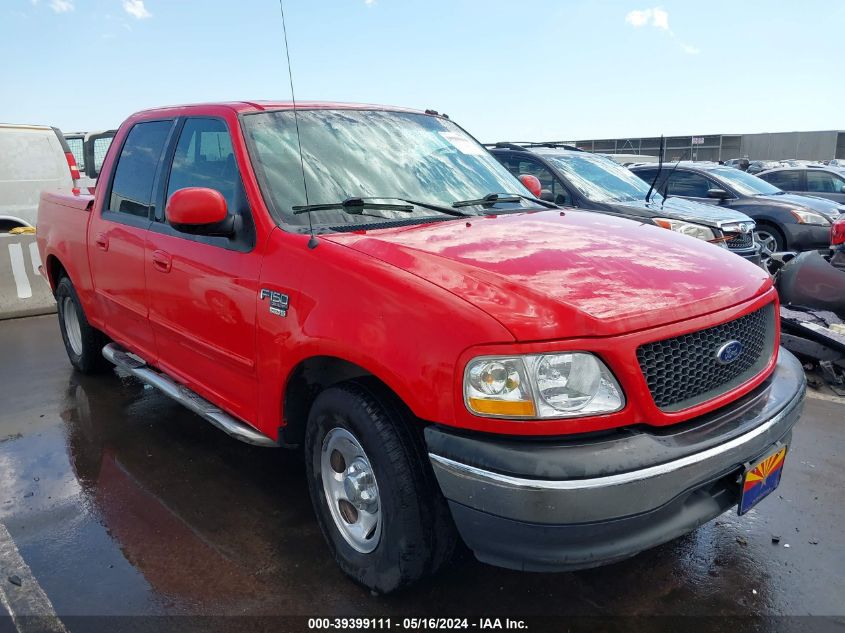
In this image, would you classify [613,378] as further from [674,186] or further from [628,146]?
[628,146]

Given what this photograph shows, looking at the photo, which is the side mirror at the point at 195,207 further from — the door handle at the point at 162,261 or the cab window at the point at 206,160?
the door handle at the point at 162,261

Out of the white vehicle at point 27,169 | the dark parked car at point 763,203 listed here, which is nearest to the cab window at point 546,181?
the dark parked car at point 763,203

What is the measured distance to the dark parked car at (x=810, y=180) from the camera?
1397 centimetres

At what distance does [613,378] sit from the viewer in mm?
2090

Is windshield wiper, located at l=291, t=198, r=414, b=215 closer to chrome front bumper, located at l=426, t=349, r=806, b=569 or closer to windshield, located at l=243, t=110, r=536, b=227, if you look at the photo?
windshield, located at l=243, t=110, r=536, b=227

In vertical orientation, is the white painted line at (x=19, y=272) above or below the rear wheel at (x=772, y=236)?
above

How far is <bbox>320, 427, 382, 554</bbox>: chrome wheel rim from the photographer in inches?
98.9

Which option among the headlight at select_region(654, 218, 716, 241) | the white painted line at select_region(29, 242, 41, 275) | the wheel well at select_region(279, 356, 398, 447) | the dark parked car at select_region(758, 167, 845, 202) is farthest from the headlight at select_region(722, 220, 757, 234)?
the white painted line at select_region(29, 242, 41, 275)

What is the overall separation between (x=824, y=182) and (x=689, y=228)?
357 inches

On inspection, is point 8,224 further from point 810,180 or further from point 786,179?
point 810,180

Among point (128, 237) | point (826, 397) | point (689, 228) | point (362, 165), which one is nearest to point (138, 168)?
point (128, 237)

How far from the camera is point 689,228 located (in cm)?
725

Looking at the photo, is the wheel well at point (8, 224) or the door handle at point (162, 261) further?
the wheel well at point (8, 224)

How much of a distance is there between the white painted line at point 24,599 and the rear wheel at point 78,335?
2402mm
